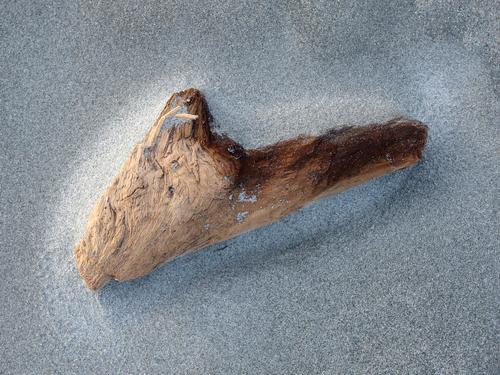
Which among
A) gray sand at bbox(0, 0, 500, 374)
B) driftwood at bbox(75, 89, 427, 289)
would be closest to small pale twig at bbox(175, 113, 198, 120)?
driftwood at bbox(75, 89, 427, 289)

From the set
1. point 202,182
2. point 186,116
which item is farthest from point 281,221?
point 186,116

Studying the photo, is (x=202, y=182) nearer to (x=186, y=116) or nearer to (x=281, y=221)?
(x=186, y=116)

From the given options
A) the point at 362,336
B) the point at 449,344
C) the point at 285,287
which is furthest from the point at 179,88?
the point at 449,344

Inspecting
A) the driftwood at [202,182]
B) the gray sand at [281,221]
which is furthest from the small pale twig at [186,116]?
the gray sand at [281,221]

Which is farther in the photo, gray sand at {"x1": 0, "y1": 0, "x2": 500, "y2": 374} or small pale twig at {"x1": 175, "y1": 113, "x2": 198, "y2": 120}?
gray sand at {"x1": 0, "y1": 0, "x2": 500, "y2": 374}

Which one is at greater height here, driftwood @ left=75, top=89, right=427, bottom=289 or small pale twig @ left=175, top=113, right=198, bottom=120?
small pale twig @ left=175, top=113, right=198, bottom=120

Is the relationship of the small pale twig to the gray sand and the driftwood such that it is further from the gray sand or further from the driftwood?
the gray sand
